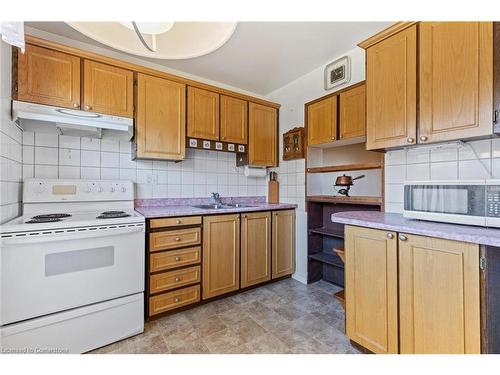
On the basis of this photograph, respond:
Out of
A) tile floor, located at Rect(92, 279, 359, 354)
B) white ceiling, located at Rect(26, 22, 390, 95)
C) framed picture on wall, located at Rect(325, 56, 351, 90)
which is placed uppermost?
white ceiling, located at Rect(26, 22, 390, 95)

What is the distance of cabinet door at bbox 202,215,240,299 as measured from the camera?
6.77 ft

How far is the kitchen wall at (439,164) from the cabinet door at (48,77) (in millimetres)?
2544

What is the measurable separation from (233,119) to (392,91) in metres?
1.56

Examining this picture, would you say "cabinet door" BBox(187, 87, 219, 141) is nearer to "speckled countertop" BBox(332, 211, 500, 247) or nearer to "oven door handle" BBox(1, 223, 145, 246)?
"oven door handle" BBox(1, 223, 145, 246)

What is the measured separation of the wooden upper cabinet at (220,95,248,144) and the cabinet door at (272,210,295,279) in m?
0.97

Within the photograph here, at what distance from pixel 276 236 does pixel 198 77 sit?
6.76 feet

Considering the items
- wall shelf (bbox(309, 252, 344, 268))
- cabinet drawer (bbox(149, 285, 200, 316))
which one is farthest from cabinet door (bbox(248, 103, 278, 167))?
cabinet drawer (bbox(149, 285, 200, 316))

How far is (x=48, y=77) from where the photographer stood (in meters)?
1.66

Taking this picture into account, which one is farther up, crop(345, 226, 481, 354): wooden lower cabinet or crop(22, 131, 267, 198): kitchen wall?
crop(22, 131, 267, 198): kitchen wall

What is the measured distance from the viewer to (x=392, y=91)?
152cm

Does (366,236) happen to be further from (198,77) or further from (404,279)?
(198,77)

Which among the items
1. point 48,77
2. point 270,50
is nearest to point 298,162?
point 270,50

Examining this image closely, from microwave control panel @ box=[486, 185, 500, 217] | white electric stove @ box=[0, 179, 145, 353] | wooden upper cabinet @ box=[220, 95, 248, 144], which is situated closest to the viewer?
microwave control panel @ box=[486, 185, 500, 217]

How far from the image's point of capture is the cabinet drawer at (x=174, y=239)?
1805 mm
